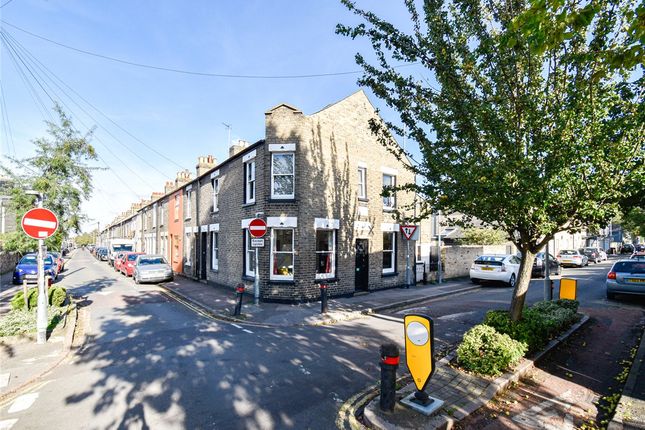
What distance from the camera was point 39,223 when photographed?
7992 millimetres

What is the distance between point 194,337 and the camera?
8266mm

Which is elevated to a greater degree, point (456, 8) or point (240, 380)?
point (456, 8)

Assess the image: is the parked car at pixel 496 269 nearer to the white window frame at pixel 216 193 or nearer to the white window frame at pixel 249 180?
the white window frame at pixel 249 180

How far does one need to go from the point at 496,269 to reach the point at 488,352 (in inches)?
510

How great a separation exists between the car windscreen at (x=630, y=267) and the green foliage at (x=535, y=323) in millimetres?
6285

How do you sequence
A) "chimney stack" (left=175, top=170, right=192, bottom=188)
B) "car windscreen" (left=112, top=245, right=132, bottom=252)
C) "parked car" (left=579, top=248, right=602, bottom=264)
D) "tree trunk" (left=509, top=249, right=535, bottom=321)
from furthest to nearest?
"car windscreen" (left=112, top=245, right=132, bottom=252), "parked car" (left=579, top=248, right=602, bottom=264), "chimney stack" (left=175, top=170, right=192, bottom=188), "tree trunk" (left=509, top=249, right=535, bottom=321)

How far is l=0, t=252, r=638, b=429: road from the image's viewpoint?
460cm

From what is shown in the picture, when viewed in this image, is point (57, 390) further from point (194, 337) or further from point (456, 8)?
point (456, 8)

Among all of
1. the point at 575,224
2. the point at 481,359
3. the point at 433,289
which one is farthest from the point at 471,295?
the point at 481,359

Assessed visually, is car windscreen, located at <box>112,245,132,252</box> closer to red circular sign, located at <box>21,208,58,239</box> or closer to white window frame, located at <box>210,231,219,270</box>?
white window frame, located at <box>210,231,219,270</box>

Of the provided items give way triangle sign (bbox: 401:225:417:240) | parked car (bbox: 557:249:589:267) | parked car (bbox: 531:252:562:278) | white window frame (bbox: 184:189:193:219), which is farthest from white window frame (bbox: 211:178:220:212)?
parked car (bbox: 557:249:589:267)

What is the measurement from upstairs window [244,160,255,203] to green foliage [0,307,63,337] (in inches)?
292

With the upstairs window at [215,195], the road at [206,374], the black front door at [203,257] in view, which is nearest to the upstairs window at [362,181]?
the road at [206,374]

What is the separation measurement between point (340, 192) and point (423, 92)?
7094 millimetres
